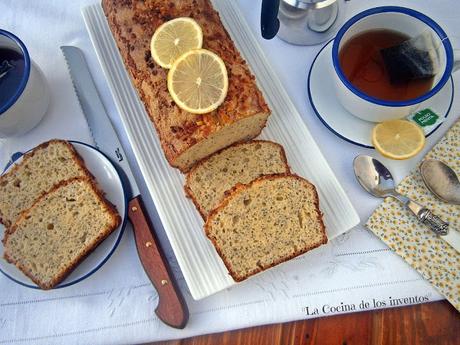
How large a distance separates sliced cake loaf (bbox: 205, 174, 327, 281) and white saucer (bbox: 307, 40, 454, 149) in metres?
0.27

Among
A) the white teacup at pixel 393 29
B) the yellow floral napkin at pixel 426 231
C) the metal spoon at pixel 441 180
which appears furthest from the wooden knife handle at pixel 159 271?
the metal spoon at pixel 441 180

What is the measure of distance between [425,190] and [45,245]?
4.47 feet

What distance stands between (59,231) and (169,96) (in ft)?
2.00

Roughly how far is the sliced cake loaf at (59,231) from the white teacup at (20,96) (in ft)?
0.98

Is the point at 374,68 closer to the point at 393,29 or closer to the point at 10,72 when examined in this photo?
the point at 393,29

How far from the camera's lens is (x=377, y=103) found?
1535 mm

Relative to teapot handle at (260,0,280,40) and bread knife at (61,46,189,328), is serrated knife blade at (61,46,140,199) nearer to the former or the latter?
bread knife at (61,46,189,328)

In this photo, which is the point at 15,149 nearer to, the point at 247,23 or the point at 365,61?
the point at 247,23

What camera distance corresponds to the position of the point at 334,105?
1.75 m

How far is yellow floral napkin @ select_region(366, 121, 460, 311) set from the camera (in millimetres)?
1575

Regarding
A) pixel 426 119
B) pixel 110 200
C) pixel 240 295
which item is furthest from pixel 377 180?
pixel 110 200

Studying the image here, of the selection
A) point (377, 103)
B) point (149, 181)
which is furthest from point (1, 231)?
point (377, 103)

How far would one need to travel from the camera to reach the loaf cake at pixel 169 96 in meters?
1.55

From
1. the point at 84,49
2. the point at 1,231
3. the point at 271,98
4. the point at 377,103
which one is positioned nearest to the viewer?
the point at 377,103
